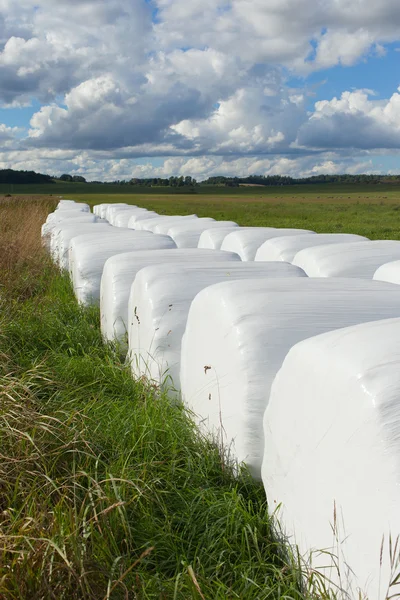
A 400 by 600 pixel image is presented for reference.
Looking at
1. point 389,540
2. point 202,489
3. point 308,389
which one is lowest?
point 202,489

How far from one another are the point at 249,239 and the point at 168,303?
11.6ft

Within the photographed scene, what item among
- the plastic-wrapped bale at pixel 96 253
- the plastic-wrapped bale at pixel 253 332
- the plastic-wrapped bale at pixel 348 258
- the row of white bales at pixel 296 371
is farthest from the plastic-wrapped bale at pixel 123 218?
the plastic-wrapped bale at pixel 253 332

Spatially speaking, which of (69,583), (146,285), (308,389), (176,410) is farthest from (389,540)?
(146,285)

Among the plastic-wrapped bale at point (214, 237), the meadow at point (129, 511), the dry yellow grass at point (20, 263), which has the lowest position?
the meadow at point (129, 511)

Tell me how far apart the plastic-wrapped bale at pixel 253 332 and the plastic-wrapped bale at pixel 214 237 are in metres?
4.68

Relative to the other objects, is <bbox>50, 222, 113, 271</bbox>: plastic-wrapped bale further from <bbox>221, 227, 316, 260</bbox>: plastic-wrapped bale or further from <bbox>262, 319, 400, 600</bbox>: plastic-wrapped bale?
<bbox>262, 319, 400, 600</bbox>: plastic-wrapped bale

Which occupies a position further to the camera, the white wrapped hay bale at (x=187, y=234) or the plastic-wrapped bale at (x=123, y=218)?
the plastic-wrapped bale at (x=123, y=218)

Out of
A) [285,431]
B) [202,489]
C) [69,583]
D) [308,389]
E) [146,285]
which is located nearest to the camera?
[69,583]

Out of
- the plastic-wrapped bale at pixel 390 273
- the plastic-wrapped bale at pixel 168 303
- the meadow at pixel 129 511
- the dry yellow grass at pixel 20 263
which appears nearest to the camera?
the meadow at pixel 129 511

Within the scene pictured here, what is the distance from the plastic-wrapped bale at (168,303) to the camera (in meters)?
3.22

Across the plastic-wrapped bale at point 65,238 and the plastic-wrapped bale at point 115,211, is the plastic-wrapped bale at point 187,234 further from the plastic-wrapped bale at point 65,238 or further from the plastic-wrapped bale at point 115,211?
the plastic-wrapped bale at point 115,211

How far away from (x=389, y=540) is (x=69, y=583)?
856mm

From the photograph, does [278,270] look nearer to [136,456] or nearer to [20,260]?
[136,456]

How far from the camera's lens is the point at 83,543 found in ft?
5.75
